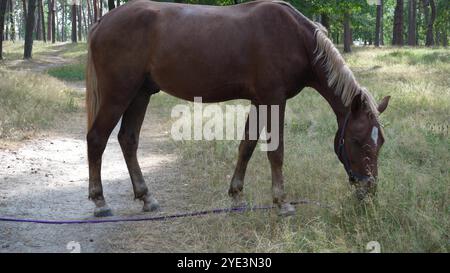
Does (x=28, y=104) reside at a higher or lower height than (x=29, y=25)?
lower

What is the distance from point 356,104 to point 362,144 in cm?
38

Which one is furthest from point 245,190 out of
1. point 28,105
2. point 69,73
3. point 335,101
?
point 69,73

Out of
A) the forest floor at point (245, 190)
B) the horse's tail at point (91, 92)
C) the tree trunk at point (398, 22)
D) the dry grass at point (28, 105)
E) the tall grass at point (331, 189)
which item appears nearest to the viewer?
the tall grass at point (331, 189)

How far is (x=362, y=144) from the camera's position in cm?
445

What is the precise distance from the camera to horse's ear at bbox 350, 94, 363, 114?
439cm

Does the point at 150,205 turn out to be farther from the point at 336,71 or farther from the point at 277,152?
the point at 336,71

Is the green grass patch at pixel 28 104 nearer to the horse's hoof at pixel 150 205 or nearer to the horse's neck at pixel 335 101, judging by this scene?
the horse's hoof at pixel 150 205

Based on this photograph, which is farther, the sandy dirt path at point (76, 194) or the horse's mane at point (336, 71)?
the horse's mane at point (336, 71)

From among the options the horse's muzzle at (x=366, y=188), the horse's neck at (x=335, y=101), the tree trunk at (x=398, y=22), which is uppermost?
the tree trunk at (x=398, y=22)

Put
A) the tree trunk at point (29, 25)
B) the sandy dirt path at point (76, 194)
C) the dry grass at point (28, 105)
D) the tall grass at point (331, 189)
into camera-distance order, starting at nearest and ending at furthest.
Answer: the tall grass at point (331, 189) < the sandy dirt path at point (76, 194) < the dry grass at point (28, 105) < the tree trunk at point (29, 25)

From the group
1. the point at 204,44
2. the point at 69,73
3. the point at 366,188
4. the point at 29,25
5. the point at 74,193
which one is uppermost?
the point at 29,25

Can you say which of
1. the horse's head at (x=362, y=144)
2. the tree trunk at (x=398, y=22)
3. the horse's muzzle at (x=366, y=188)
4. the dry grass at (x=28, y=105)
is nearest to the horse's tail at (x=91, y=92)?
the horse's head at (x=362, y=144)

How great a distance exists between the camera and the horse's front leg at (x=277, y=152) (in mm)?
4719

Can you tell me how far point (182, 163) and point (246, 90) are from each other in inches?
116
